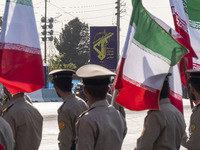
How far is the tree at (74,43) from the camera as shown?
98.9m

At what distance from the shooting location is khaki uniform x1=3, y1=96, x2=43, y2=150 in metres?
5.27

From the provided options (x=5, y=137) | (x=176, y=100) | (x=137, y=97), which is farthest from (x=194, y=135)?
(x=5, y=137)

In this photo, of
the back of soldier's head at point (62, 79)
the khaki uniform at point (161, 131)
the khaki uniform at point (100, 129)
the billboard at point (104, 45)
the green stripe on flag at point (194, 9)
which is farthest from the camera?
the billboard at point (104, 45)

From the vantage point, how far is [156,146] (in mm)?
5047

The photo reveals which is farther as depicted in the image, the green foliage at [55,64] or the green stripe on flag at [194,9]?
the green foliage at [55,64]

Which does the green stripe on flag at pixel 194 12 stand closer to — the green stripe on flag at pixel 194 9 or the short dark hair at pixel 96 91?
the green stripe on flag at pixel 194 9

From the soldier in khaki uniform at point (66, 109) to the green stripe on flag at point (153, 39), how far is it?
107 centimetres

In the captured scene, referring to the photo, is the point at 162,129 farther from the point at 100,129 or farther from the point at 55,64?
the point at 55,64

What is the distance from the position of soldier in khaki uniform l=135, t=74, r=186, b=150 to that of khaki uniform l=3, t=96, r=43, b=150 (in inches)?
44.4

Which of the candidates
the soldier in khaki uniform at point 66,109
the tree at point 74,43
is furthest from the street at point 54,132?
the tree at point 74,43

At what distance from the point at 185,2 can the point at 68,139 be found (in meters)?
2.53

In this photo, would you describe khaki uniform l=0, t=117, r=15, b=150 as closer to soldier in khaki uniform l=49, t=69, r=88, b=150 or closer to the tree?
soldier in khaki uniform l=49, t=69, r=88, b=150

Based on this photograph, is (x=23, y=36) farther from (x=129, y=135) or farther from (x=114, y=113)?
(x=129, y=135)

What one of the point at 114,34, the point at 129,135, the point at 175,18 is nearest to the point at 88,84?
the point at 175,18
